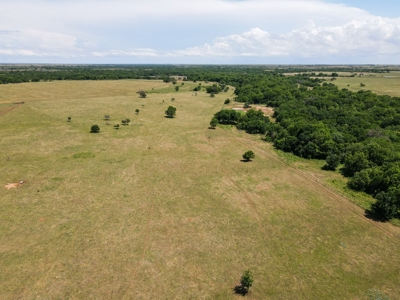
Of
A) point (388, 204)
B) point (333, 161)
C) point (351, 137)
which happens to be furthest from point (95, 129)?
point (388, 204)

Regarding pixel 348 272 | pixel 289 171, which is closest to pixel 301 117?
pixel 289 171

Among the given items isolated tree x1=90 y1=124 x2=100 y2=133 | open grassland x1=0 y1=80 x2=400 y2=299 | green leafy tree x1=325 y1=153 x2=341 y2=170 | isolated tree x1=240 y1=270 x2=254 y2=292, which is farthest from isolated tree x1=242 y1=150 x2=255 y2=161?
isolated tree x1=90 y1=124 x2=100 y2=133

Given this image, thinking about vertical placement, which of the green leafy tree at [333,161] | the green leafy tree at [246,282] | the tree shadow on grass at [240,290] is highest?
the green leafy tree at [333,161]

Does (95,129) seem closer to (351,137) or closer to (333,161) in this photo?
(333,161)

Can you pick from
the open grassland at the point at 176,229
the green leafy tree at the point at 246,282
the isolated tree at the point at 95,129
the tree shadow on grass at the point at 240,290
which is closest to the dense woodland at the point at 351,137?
the open grassland at the point at 176,229

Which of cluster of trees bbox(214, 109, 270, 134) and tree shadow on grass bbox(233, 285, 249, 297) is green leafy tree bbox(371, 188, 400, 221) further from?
cluster of trees bbox(214, 109, 270, 134)

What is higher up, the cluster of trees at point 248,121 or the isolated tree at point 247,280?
the cluster of trees at point 248,121

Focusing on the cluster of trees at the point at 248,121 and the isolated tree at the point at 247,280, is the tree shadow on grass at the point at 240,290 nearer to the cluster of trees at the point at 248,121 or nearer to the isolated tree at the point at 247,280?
the isolated tree at the point at 247,280
